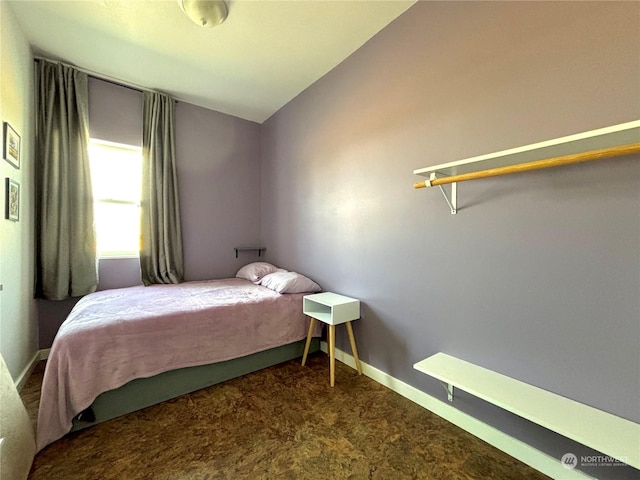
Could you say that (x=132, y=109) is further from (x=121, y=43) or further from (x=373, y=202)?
(x=373, y=202)

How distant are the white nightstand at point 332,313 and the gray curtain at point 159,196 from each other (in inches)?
68.6

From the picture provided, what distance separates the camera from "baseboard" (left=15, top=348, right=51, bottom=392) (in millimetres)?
2004

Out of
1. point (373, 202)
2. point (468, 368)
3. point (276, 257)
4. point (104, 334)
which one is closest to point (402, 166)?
point (373, 202)

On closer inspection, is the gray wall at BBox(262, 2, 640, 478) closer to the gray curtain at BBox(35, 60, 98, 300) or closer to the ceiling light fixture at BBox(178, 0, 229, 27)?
the ceiling light fixture at BBox(178, 0, 229, 27)

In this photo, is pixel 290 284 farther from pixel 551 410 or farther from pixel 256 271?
pixel 551 410

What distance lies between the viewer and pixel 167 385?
6.27ft

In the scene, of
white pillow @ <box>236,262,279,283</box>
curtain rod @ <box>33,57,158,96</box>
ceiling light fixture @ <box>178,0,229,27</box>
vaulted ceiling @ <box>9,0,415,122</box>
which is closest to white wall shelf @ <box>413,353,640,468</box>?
white pillow @ <box>236,262,279,283</box>

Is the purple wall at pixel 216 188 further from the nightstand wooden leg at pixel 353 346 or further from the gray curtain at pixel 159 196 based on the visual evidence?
the nightstand wooden leg at pixel 353 346

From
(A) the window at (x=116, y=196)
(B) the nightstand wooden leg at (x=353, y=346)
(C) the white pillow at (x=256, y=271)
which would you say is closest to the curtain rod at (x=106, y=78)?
(A) the window at (x=116, y=196)

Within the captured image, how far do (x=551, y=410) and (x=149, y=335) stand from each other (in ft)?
7.61

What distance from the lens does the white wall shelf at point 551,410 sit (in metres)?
0.98

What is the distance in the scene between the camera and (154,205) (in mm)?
2992

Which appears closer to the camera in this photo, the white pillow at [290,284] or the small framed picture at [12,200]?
the small framed picture at [12,200]

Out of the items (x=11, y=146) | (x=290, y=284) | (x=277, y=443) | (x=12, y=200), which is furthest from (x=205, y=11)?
(x=277, y=443)
